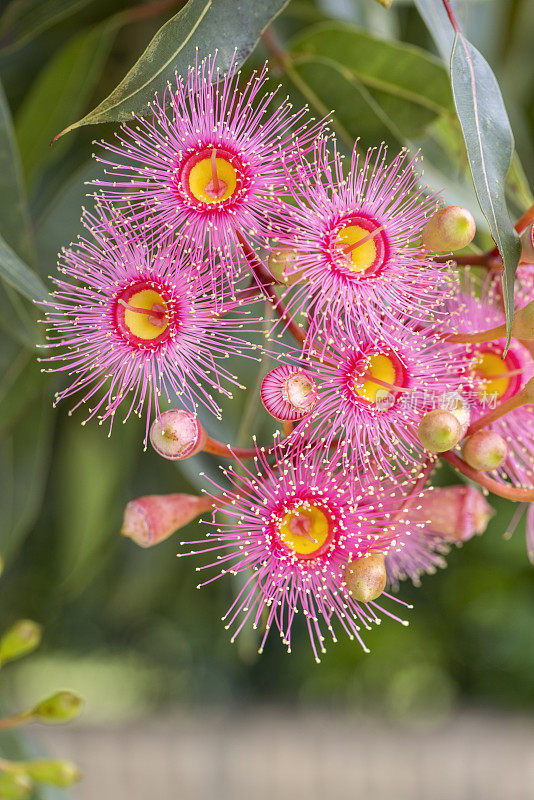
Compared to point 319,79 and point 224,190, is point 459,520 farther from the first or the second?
point 319,79

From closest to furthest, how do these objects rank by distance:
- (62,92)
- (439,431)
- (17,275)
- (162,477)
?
(439,431)
(17,275)
(62,92)
(162,477)

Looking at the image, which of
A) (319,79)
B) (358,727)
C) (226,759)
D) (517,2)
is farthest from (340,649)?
(319,79)

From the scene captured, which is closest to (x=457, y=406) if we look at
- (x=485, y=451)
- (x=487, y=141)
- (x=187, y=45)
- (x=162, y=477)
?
(x=485, y=451)

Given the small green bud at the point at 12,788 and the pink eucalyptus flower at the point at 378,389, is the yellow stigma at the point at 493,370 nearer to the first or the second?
the pink eucalyptus flower at the point at 378,389

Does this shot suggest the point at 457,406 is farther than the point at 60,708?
No

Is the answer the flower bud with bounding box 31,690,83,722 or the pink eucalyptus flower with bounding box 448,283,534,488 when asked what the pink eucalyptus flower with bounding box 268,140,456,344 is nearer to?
the pink eucalyptus flower with bounding box 448,283,534,488

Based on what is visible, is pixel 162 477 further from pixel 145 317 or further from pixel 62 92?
pixel 145 317

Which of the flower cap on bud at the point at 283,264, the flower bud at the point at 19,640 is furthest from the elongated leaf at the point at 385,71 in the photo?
the flower bud at the point at 19,640
